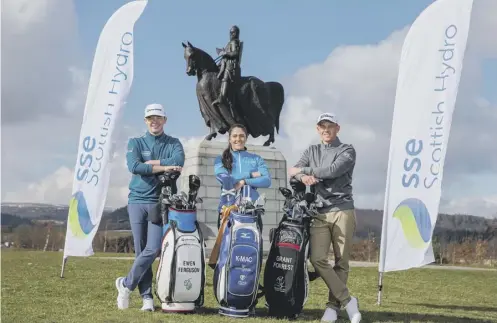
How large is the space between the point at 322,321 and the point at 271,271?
58 cm

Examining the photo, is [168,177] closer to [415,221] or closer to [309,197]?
[309,197]

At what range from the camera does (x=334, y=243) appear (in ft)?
17.9

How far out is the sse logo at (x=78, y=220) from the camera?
8680mm

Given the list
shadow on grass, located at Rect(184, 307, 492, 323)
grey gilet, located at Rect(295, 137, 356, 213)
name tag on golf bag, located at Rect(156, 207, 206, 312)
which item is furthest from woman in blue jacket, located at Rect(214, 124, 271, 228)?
shadow on grass, located at Rect(184, 307, 492, 323)

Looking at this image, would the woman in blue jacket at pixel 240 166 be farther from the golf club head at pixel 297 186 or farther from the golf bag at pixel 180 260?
the golf bag at pixel 180 260

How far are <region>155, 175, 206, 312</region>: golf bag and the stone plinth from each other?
735cm

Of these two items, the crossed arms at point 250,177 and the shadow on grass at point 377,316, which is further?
the shadow on grass at point 377,316

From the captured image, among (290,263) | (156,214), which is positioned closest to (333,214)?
(290,263)

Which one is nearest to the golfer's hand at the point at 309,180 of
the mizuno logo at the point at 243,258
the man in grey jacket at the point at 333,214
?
the man in grey jacket at the point at 333,214

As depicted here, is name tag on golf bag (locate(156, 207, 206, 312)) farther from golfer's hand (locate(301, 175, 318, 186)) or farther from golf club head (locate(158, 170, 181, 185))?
golfer's hand (locate(301, 175, 318, 186))

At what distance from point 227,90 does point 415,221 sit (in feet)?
22.9

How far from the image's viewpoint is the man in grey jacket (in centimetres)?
532

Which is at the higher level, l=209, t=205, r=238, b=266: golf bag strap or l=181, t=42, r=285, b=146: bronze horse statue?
l=181, t=42, r=285, b=146: bronze horse statue

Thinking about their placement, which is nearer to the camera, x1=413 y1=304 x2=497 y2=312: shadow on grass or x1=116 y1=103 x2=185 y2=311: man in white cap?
x1=116 y1=103 x2=185 y2=311: man in white cap
